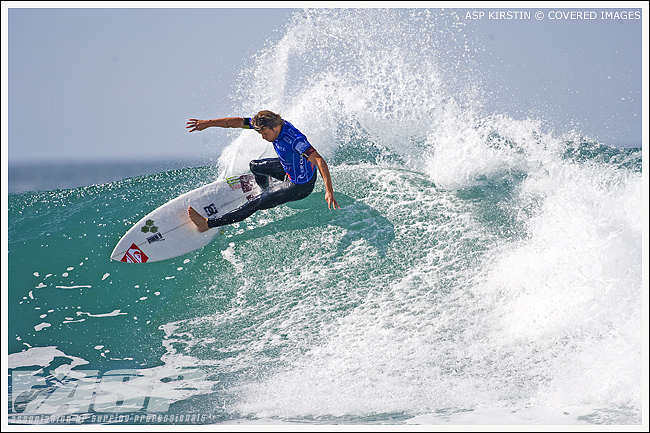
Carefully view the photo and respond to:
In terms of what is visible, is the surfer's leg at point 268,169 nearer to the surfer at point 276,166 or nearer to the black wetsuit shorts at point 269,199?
the surfer at point 276,166

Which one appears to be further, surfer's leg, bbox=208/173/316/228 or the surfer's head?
surfer's leg, bbox=208/173/316/228

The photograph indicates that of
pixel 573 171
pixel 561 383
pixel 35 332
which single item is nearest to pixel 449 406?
pixel 561 383

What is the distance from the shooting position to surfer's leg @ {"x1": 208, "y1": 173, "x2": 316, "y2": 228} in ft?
18.4

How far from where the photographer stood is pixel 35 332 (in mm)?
4984

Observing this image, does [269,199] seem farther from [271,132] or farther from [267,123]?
[267,123]

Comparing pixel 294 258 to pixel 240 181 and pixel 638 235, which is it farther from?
pixel 638 235

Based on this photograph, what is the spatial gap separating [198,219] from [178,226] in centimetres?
30

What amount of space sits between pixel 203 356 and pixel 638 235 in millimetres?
4487

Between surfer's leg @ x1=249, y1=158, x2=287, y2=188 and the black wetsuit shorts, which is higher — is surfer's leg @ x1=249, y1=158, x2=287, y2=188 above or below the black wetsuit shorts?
above

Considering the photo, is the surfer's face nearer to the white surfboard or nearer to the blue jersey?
the blue jersey

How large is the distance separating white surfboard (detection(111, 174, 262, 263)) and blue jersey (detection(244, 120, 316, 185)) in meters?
0.82

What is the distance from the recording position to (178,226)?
19.0 feet

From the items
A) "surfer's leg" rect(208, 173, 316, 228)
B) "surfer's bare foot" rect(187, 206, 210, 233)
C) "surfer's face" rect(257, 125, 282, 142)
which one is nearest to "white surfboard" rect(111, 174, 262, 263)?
"surfer's bare foot" rect(187, 206, 210, 233)

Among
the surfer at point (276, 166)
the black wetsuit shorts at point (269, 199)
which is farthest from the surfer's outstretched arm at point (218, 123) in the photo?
the black wetsuit shorts at point (269, 199)
